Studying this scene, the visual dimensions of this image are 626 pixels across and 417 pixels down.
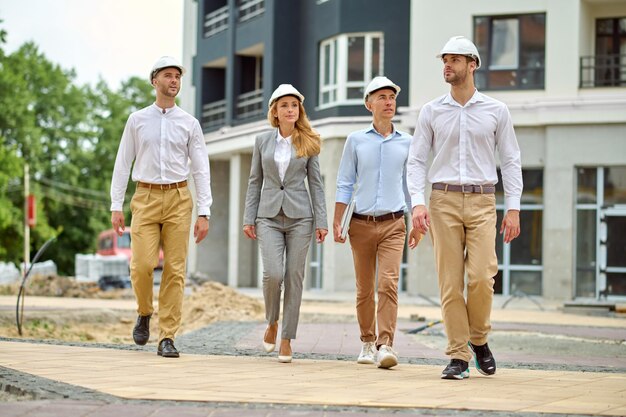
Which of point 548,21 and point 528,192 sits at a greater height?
point 548,21

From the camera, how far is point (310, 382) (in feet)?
27.5

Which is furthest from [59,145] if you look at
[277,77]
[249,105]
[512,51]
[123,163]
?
[123,163]

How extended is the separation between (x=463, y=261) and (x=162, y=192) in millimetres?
2740

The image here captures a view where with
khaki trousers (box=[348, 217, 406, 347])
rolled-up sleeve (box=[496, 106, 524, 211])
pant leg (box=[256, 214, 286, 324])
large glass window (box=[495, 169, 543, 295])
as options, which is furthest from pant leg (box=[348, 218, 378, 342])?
large glass window (box=[495, 169, 543, 295])

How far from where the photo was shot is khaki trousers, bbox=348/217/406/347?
1017 centimetres

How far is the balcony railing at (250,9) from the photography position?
4112cm

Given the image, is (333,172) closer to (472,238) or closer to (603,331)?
(603,331)

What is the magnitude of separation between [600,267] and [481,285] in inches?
933

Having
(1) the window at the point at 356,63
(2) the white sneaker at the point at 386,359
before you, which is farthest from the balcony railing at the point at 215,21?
(2) the white sneaker at the point at 386,359

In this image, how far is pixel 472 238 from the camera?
9.13 m

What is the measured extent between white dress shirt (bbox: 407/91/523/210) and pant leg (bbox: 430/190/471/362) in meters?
0.19

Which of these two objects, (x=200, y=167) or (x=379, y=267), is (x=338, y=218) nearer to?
(x=379, y=267)

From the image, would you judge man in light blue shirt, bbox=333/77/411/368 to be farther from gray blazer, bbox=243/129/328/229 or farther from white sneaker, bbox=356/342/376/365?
gray blazer, bbox=243/129/328/229

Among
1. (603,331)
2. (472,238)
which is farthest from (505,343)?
(472,238)
